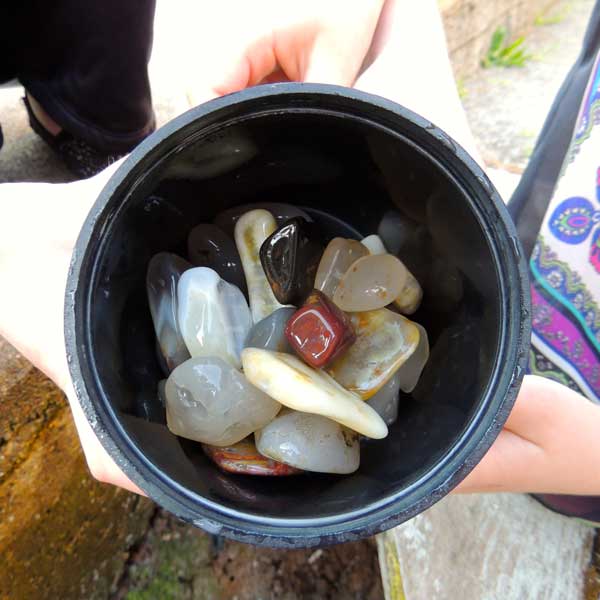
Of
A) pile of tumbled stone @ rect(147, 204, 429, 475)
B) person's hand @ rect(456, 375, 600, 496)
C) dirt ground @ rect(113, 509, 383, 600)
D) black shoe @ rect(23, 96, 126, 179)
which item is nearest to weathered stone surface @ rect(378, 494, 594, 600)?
dirt ground @ rect(113, 509, 383, 600)

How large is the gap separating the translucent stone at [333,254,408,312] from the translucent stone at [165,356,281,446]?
0.39ft

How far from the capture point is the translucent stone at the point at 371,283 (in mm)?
532

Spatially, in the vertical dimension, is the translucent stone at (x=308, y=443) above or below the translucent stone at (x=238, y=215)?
below

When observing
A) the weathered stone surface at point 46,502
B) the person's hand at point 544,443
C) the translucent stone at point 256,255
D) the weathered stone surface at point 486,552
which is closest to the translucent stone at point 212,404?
the translucent stone at point 256,255

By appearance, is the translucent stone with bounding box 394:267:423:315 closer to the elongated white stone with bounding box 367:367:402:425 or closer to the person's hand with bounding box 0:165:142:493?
the elongated white stone with bounding box 367:367:402:425

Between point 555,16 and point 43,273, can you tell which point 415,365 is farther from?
point 555,16

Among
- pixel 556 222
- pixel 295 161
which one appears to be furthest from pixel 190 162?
pixel 556 222

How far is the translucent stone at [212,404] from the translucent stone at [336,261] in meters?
0.13

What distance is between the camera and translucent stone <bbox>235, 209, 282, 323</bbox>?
0.58 metres

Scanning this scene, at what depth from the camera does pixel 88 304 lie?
0.42 m

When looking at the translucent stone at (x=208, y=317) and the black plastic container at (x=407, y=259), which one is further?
the translucent stone at (x=208, y=317)

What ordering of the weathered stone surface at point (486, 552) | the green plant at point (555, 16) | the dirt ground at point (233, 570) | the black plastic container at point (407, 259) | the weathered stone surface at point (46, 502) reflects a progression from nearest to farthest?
the black plastic container at point (407, 259) → the weathered stone surface at point (46, 502) → the weathered stone surface at point (486, 552) → the dirt ground at point (233, 570) → the green plant at point (555, 16)

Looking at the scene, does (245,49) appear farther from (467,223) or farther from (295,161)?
(467,223)

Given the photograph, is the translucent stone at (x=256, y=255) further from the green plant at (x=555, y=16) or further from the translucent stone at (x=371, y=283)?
the green plant at (x=555, y=16)
